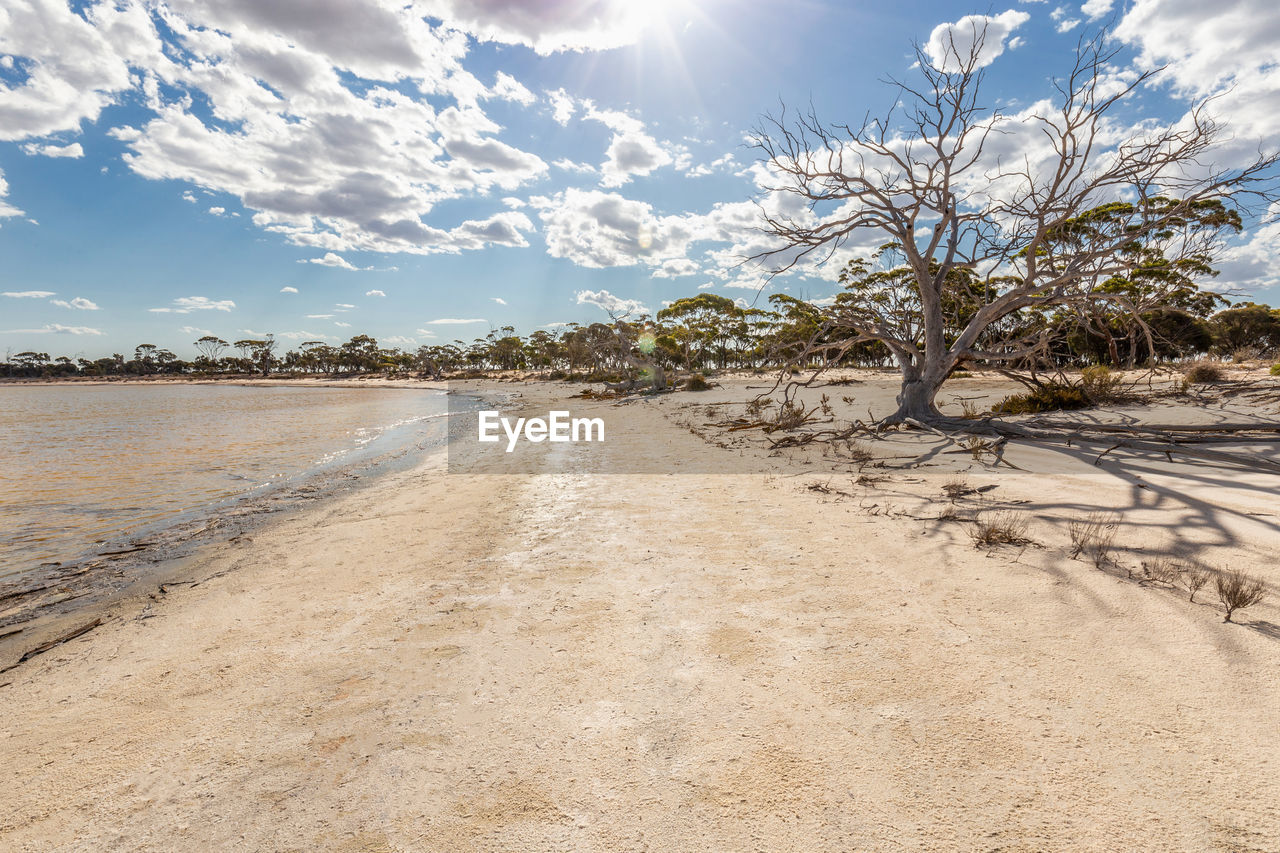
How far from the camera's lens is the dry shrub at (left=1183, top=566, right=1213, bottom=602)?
10.1 feet

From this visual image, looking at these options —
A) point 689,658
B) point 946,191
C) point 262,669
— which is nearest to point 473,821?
point 689,658

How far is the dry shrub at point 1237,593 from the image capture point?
283 cm

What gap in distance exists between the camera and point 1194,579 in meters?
3.15

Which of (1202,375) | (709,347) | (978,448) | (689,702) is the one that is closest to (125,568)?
(689,702)

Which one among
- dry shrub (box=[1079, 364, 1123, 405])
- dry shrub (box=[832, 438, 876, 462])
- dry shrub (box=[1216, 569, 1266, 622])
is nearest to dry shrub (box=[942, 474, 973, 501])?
dry shrub (box=[832, 438, 876, 462])

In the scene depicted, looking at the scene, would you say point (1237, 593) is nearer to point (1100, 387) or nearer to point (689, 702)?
point (689, 702)

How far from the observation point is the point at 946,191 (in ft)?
34.2

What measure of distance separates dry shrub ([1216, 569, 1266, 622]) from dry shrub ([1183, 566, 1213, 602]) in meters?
0.08

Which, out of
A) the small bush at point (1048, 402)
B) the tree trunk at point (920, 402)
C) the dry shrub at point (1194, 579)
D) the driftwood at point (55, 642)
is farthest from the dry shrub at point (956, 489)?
the driftwood at point (55, 642)

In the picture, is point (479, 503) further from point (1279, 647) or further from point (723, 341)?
point (723, 341)

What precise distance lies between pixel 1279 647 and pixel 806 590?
230 centimetres

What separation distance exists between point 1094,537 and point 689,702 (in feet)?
12.1

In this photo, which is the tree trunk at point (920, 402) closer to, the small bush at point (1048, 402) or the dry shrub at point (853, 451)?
the dry shrub at point (853, 451)

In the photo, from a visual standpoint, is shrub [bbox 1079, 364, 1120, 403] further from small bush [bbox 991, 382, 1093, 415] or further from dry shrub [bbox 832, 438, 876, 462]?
dry shrub [bbox 832, 438, 876, 462]
